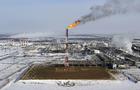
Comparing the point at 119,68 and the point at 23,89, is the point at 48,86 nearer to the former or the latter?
the point at 23,89

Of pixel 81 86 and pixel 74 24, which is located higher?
pixel 74 24

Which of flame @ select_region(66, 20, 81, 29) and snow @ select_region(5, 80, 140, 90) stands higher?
flame @ select_region(66, 20, 81, 29)

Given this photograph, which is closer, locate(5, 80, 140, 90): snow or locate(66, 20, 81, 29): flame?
locate(5, 80, 140, 90): snow

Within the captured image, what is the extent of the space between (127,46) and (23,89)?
34.8 metres

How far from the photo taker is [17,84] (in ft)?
60.6

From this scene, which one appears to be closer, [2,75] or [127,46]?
[2,75]

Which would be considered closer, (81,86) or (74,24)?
(81,86)

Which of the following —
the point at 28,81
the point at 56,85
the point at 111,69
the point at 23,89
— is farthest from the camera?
the point at 111,69

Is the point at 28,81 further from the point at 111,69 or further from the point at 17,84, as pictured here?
the point at 111,69

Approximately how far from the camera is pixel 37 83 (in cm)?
1886

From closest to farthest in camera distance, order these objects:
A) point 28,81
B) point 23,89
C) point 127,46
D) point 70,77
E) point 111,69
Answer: point 23,89
point 28,81
point 70,77
point 111,69
point 127,46

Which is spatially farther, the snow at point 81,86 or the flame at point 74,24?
the flame at point 74,24

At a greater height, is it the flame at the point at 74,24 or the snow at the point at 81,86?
the flame at the point at 74,24

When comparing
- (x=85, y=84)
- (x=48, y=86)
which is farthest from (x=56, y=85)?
(x=85, y=84)
